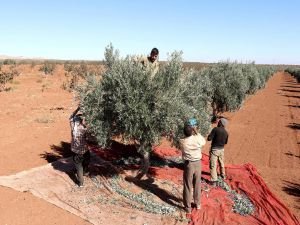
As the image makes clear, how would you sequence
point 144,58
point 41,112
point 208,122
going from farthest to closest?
point 41,112 → point 208,122 → point 144,58

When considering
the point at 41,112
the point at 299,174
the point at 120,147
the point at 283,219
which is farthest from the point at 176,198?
the point at 41,112

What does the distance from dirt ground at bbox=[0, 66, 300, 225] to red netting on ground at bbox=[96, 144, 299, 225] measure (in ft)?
2.23

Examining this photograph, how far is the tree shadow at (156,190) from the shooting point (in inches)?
391

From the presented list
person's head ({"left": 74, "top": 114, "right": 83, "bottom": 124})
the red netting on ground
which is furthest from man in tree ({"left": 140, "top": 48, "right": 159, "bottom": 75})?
the red netting on ground

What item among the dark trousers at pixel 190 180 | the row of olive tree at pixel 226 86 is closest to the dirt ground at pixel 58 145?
the row of olive tree at pixel 226 86

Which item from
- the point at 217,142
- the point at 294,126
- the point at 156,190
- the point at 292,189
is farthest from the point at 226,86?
the point at 156,190

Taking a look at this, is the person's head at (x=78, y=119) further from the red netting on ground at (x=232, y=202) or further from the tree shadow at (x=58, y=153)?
the tree shadow at (x=58, y=153)

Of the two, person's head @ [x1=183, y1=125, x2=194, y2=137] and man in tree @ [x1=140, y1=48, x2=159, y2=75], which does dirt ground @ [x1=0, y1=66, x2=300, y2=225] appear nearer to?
person's head @ [x1=183, y1=125, x2=194, y2=137]

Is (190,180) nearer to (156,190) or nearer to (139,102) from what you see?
(156,190)

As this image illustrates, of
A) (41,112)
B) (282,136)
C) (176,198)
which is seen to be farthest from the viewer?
(41,112)

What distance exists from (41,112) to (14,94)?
30.2 feet

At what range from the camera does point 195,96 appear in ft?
35.9

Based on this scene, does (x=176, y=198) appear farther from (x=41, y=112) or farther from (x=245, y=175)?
(x=41, y=112)

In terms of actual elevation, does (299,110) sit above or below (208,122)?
below
